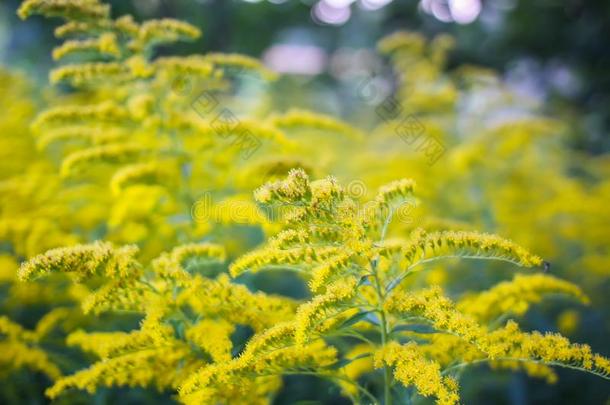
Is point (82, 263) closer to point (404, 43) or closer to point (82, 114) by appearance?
point (82, 114)

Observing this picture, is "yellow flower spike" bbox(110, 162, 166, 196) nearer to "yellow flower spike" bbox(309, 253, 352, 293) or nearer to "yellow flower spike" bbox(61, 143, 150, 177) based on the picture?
"yellow flower spike" bbox(61, 143, 150, 177)

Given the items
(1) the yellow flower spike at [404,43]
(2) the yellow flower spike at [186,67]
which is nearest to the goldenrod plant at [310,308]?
(2) the yellow flower spike at [186,67]

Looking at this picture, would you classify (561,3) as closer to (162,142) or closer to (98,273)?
(162,142)

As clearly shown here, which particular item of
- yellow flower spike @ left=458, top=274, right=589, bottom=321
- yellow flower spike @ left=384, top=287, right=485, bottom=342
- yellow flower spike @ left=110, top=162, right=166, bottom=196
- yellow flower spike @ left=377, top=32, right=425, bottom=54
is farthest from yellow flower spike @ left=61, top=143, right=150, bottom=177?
yellow flower spike @ left=377, top=32, right=425, bottom=54

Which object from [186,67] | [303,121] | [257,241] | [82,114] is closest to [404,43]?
[303,121]

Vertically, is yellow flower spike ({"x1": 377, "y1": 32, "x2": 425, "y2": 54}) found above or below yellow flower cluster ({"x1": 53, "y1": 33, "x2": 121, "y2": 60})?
above

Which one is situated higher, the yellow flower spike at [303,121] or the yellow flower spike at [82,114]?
the yellow flower spike at [303,121]

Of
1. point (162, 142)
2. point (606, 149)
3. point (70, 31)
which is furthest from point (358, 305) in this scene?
point (606, 149)

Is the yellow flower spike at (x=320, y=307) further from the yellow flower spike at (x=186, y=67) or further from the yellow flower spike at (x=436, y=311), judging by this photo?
the yellow flower spike at (x=186, y=67)
